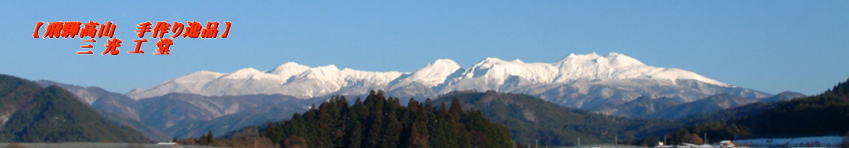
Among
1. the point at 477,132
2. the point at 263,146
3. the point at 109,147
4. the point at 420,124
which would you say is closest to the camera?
the point at 109,147

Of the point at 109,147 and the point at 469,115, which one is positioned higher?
the point at 469,115

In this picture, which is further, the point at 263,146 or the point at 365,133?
the point at 365,133

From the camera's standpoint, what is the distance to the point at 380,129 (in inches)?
6831

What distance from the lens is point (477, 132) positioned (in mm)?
180625

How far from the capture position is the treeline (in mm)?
166875

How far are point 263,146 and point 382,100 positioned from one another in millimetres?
35856

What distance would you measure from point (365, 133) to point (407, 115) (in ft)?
18.6

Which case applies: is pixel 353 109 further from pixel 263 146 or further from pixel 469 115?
pixel 263 146

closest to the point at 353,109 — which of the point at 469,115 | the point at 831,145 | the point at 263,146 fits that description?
the point at 469,115

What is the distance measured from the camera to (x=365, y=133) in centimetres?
17725

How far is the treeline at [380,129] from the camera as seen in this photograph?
6570 inches

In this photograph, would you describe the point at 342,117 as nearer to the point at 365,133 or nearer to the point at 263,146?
the point at 365,133

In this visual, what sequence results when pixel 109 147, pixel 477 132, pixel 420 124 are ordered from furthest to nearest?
pixel 477 132, pixel 420 124, pixel 109 147

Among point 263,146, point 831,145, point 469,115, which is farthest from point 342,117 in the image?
point 831,145
